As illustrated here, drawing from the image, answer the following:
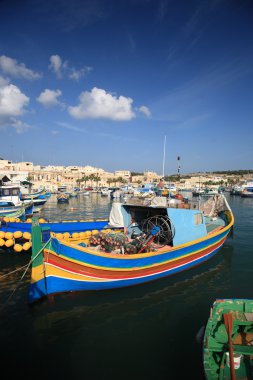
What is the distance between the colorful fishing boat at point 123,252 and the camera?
27.0ft

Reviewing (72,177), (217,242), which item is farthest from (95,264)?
(72,177)

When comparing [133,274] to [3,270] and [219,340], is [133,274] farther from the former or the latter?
[3,270]

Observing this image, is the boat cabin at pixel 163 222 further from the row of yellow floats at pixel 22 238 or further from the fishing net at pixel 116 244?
the row of yellow floats at pixel 22 238

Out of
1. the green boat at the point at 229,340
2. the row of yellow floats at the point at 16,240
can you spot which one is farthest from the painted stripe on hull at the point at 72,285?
the row of yellow floats at the point at 16,240

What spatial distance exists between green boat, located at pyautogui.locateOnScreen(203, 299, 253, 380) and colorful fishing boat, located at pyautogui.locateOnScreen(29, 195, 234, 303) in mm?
3944

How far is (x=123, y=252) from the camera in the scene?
983cm

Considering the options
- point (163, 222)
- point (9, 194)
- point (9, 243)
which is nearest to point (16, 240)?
point (9, 243)

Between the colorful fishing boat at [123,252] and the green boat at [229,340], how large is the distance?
3944mm

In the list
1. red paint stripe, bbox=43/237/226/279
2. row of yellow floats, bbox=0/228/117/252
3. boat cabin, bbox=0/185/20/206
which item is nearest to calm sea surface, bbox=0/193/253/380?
red paint stripe, bbox=43/237/226/279

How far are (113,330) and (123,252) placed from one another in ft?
10.4

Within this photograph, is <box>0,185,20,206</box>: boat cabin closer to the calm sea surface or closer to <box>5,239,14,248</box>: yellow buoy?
<box>5,239,14,248</box>: yellow buoy

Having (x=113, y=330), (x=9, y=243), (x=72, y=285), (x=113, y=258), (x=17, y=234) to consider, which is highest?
(x=113, y=258)

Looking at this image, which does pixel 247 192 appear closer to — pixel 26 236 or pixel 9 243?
pixel 26 236

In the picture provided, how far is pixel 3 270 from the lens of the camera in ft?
41.1
